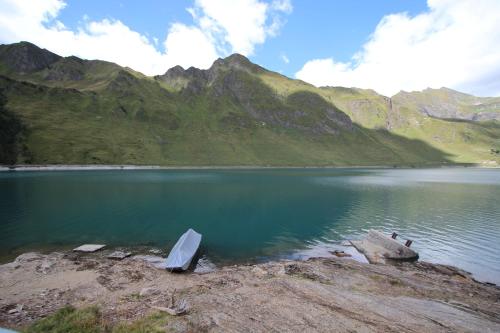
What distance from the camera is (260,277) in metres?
26.3

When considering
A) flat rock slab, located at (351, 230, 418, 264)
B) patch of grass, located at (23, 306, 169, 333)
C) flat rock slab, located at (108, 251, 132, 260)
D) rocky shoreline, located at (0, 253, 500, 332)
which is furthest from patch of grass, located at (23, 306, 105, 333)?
flat rock slab, located at (351, 230, 418, 264)

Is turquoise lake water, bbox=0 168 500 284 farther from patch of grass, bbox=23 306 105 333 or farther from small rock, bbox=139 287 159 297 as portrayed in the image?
patch of grass, bbox=23 306 105 333

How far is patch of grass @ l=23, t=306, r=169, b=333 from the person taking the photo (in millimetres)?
15203

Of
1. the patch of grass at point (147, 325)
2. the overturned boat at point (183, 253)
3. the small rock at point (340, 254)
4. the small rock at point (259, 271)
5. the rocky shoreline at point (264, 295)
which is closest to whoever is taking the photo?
the patch of grass at point (147, 325)

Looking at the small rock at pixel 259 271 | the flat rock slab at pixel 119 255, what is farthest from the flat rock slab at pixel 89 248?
the small rock at pixel 259 271

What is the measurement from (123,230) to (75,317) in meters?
32.2

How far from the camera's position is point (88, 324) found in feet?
52.1

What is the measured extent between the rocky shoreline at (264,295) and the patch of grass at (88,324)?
792mm

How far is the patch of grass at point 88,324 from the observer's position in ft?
49.9

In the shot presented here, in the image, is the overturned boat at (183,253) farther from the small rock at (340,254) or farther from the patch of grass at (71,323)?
the small rock at (340,254)

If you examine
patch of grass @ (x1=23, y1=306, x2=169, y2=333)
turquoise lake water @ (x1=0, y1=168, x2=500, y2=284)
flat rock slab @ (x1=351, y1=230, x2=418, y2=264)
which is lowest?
turquoise lake water @ (x1=0, y1=168, x2=500, y2=284)

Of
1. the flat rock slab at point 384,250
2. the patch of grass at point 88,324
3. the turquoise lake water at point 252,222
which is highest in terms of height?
the patch of grass at point 88,324

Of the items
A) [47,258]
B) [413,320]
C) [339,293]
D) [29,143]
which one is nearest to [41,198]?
[47,258]

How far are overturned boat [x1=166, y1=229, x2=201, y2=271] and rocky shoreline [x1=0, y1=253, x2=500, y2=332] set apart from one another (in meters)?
1.25
